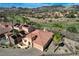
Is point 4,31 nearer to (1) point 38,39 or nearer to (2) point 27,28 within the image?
(2) point 27,28

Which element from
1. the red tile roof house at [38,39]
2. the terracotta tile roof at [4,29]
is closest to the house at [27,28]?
the red tile roof house at [38,39]

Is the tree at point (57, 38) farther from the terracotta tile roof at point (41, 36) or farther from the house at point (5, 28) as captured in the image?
the house at point (5, 28)

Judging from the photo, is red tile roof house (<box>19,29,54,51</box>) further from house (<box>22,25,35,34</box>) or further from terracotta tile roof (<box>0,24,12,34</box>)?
terracotta tile roof (<box>0,24,12,34</box>)

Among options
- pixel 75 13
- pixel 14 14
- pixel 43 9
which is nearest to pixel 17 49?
pixel 14 14

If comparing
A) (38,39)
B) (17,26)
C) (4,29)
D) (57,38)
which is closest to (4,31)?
(4,29)

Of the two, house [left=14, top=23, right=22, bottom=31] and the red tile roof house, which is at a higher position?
house [left=14, top=23, right=22, bottom=31]

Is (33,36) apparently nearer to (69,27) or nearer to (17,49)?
(17,49)

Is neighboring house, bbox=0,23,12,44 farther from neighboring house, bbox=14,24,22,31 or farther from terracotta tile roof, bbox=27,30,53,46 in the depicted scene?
terracotta tile roof, bbox=27,30,53,46

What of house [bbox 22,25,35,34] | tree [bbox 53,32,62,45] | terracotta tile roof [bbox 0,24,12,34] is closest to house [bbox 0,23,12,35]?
terracotta tile roof [bbox 0,24,12,34]
